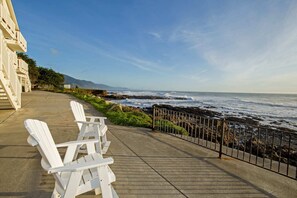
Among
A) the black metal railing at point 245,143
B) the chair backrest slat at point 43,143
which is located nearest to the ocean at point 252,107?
the black metal railing at point 245,143

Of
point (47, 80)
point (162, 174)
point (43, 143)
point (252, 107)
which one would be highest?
point (47, 80)

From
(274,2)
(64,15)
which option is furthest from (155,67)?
(274,2)

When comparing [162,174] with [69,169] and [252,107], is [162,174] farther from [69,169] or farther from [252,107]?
[252,107]

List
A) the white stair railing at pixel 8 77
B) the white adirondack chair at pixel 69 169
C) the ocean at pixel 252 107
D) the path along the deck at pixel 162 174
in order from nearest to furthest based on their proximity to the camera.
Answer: the white adirondack chair at pixel 69 169 < the path along the deck at pixel 162 174 < the white stair railing at pixel 8 77 < the ocean at pixel 252 107

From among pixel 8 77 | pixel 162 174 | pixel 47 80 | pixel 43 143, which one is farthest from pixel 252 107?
pixel 47 80

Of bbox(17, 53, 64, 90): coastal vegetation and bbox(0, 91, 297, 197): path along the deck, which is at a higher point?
bbox(17, 53, 64, 90): coastal vegetation

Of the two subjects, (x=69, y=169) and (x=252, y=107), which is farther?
(x=252, y=107)

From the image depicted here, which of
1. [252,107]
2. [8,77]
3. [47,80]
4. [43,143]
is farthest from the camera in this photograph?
[47,80]

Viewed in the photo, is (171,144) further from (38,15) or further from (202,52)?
(38,15)

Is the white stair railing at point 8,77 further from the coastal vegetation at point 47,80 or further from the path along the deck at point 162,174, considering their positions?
the coastal vegetation at point 47,80

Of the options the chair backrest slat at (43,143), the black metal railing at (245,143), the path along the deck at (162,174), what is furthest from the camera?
the black metal railing at (245,143)

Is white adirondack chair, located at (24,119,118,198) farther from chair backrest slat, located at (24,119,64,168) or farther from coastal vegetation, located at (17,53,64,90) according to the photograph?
coastal vegetation, located at (17,53,64,90)

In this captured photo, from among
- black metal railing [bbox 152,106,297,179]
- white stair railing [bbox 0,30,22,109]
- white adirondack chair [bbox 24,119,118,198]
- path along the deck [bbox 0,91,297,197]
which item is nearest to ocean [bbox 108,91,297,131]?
black metal railing [bbox 152,106,297,179]

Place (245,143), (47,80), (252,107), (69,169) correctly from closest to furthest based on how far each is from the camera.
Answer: (69,169), (245,143), (252,107), (47,80)
